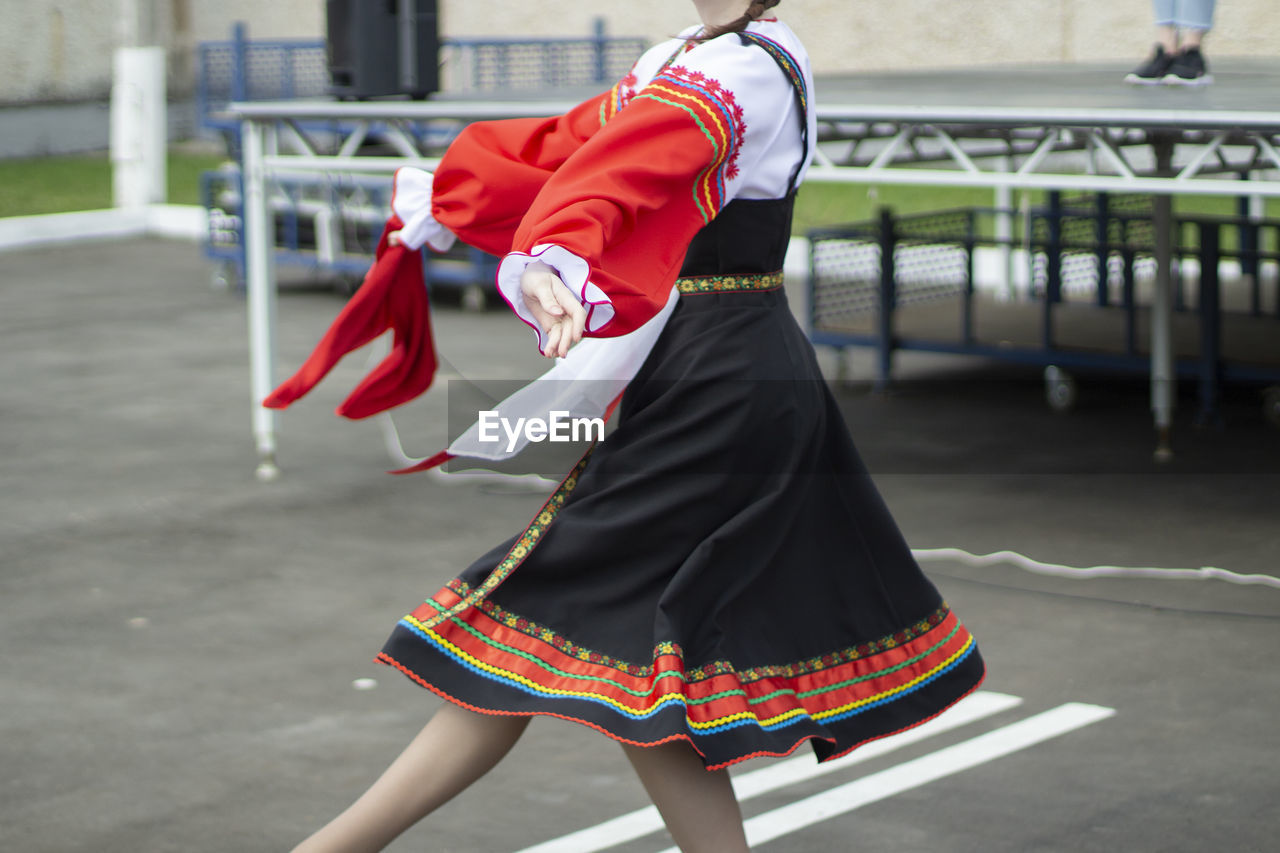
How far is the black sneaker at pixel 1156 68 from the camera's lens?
6.66m

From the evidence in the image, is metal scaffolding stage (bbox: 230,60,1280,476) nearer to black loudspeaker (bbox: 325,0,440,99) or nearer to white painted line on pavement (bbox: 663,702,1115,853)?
black loudspeaker (bbox: 325,0,440,99)

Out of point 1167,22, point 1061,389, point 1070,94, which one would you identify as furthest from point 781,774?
point 1061,389

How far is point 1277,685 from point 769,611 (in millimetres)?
2304

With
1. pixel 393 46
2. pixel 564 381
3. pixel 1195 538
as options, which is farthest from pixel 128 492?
pixel 564 381

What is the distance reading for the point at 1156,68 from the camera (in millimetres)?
6758

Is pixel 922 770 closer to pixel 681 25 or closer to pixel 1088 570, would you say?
pixel 1088 570

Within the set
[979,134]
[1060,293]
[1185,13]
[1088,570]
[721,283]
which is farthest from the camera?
[1060,293]

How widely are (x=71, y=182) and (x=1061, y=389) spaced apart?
13484 millimetres

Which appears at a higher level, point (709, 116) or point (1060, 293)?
point (709, 116)

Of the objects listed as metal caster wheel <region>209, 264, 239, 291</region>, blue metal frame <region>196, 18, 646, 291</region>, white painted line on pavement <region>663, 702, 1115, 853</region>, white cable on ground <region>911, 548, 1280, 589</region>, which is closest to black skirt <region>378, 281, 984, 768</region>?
white painted line on pavement <region>663, 702, 1115, 853</region>

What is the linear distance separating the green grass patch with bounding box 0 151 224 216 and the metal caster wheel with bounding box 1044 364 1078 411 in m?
10.9

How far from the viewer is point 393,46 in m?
7.18

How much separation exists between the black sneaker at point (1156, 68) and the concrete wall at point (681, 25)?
797 cm

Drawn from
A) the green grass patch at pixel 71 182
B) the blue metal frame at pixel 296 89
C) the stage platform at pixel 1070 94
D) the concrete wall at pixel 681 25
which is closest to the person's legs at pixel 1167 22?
the stage platform at pixel 1070 94
